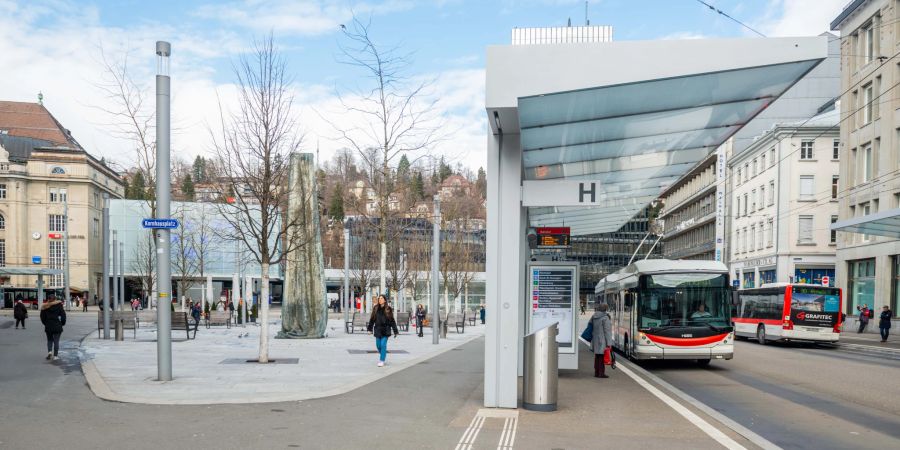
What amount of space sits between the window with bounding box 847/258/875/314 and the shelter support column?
41301mm

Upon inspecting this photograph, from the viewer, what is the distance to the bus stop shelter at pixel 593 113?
8039 mm

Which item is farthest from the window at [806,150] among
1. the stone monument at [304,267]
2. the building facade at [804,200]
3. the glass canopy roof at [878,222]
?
the stone monument at [304,267]

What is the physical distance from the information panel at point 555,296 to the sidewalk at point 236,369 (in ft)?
10.5

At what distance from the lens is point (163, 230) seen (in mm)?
13969

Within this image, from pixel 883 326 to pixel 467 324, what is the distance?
25463 millimetres

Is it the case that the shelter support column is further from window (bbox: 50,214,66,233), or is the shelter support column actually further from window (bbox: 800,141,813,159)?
window (bbox: 50,214,66,233)

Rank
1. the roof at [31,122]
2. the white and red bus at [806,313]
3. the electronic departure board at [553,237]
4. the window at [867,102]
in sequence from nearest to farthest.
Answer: the electronic departure board at [553,237]
the white and red bus at [806,313]
the window at [867,102]
the roof at [31,122]

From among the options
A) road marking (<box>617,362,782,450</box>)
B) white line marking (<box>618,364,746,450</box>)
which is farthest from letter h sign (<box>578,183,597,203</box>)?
road marking (<box>617,362,782,450</box>)

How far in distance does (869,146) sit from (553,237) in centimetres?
3611

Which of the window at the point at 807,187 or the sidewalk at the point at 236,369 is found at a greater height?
the window at the point at 807,187

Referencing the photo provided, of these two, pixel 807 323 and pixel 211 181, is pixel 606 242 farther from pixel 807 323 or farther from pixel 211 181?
pixel 211 181

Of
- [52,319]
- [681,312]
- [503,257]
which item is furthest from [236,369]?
[681,312]

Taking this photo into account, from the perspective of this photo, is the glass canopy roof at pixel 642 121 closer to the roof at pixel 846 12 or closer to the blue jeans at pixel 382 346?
the blue jeans at pixel 382 346

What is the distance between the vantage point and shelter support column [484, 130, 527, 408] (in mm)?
10844
